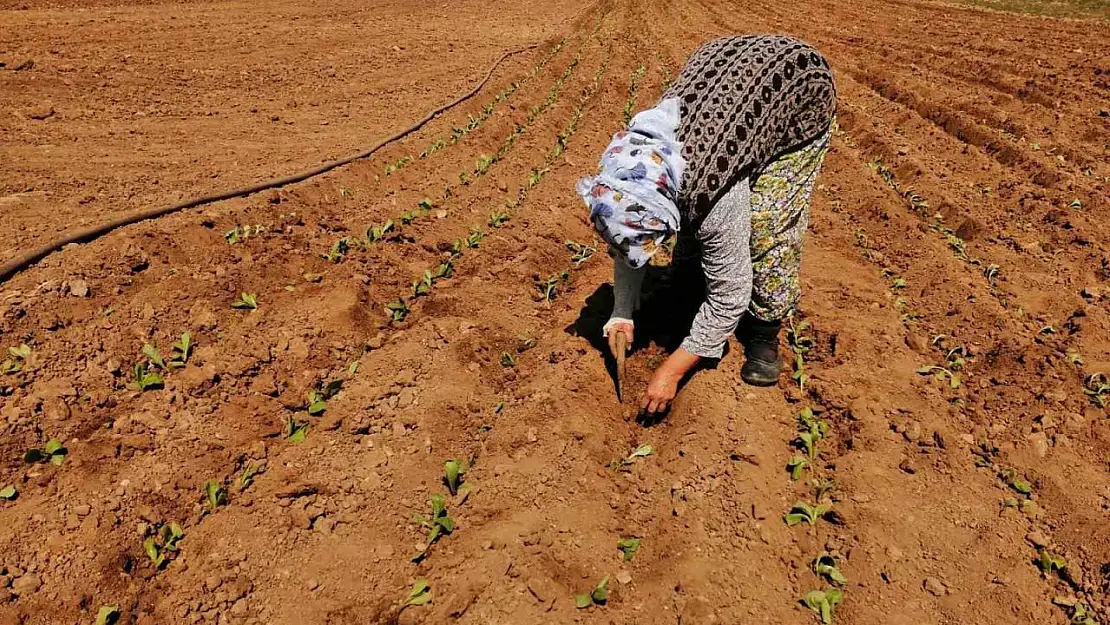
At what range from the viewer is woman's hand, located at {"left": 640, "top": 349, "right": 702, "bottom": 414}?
115 inches

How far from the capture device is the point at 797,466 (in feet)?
9.45

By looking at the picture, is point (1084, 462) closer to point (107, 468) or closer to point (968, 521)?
point (968, 521)

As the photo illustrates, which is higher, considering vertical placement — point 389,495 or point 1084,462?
point 1084,462

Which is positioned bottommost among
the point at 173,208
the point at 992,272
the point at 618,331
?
the point at 173,208

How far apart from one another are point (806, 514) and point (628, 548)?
2.44 ft

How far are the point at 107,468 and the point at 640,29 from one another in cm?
1259

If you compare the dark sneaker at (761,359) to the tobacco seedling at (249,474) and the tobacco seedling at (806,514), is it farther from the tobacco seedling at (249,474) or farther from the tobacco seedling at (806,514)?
the tobacco seedling at (249,474)

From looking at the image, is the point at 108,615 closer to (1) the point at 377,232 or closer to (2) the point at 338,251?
(2) the point at 338,251

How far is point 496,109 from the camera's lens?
7.49m

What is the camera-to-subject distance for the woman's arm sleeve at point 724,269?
2510 millimetres

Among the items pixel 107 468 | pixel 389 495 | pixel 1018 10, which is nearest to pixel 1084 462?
pixel 389 495

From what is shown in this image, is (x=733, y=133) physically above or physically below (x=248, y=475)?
above

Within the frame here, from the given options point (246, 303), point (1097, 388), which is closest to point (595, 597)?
point (246, 303)

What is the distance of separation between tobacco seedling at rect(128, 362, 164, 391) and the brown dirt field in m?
0.05
